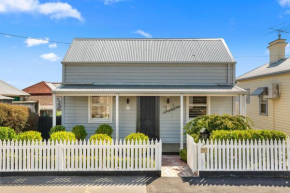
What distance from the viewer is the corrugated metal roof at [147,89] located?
888 centimetres

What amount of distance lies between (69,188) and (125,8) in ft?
38.5

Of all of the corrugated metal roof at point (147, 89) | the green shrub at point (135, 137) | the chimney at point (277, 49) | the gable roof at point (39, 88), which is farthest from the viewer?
the gable roof at point (39, 88)

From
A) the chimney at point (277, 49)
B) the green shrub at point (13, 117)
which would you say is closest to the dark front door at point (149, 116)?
the green shrub at point (13, 117)

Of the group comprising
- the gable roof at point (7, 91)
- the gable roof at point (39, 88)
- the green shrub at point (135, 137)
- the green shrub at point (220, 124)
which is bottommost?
the green shrub at point (135, 137)

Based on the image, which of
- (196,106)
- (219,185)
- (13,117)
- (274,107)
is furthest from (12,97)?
(274,107)

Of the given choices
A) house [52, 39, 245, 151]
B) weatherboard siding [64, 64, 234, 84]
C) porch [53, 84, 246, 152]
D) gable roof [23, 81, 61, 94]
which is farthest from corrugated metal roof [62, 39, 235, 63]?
gable roof [23, 81, 61, 94]

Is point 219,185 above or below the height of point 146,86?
below

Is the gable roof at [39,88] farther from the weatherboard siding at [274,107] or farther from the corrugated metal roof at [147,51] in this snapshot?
the weatherboard siding at [274,107]

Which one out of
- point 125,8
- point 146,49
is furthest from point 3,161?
point 125,8

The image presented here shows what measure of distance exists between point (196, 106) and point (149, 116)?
242 cm

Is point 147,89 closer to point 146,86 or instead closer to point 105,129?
point 146,86

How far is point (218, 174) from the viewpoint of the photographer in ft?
19.0

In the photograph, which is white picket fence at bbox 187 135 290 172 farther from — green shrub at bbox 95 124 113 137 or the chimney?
the chimney

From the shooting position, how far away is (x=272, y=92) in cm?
1134
